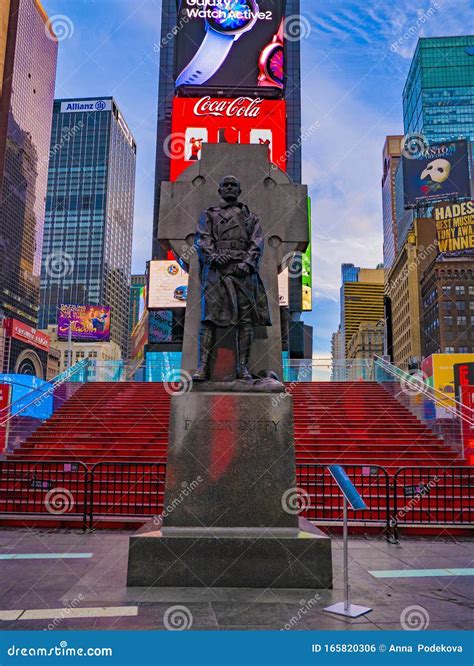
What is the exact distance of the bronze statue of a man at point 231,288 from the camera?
668 centimetres

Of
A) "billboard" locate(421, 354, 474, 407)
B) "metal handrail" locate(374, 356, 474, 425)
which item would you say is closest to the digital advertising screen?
"metal handrail" locate(374, 356, 474, 425)

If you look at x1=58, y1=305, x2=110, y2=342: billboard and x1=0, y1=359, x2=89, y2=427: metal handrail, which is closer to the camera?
x1=0, y1=359, x2=89, y2=427: metal handrail

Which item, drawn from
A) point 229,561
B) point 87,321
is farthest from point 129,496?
point 87,321

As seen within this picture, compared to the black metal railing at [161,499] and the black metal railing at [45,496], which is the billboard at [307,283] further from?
the black metal railing at [45,496]

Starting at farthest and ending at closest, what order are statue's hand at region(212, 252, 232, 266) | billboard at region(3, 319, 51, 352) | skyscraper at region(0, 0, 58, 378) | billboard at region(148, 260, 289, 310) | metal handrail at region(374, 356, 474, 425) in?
1. skyscraper at region(0, 0, 58, 378)
2. billboard at region(3, 319, 51, 352)
3. billboard at region(148, 260, 289, 310)
4. metal handrail at region(374, 356, 474, 425)
5. statue's hand at region(212, 252, 232, 266)

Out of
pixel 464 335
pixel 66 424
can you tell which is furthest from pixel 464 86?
pixel 66 424

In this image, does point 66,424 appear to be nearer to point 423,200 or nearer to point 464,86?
point 423,200

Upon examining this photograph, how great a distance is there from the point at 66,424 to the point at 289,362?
12125 millimetres

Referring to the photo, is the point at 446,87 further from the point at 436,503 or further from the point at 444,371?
the point at 436,503

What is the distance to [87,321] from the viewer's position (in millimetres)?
91875

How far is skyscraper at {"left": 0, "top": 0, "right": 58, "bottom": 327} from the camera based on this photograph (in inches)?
5448

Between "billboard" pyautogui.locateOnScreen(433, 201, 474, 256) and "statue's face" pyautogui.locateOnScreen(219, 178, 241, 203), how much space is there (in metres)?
68.7

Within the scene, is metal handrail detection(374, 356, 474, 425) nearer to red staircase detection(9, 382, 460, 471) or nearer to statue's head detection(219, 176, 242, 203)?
red staircase detection(9, 382, 460, 471)

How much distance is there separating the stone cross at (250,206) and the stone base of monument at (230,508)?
1.26 metres
